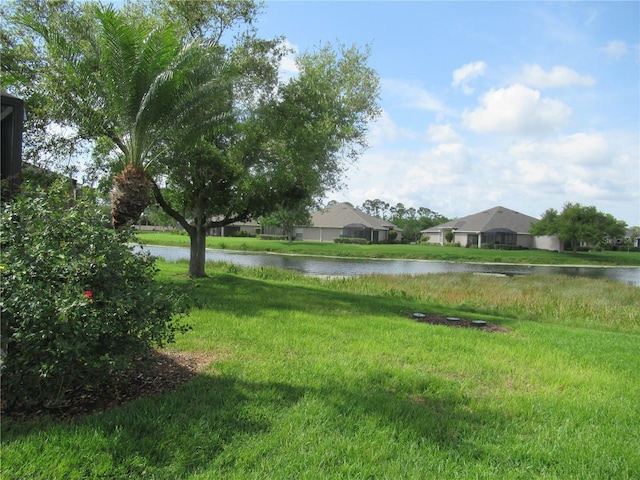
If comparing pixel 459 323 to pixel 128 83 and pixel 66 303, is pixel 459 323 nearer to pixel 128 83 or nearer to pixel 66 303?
pixel 66 303

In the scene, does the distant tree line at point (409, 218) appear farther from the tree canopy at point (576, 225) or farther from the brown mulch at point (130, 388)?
the brown mulch at point (130, 388)

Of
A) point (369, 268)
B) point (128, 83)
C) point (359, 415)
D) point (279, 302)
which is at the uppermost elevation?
A: point (128, 83)

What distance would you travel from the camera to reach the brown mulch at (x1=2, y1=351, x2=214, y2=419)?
147 inches

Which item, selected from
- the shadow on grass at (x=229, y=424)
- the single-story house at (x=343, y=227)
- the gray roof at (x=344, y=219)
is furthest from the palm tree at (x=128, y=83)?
the gray roof at (x=344, y=219)

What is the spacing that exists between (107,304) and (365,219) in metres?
59.4

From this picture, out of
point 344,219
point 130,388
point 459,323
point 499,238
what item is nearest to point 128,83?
point 130,388

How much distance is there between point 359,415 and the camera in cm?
401

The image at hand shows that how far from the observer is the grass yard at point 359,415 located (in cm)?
317

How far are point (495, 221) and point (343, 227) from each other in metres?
19.2

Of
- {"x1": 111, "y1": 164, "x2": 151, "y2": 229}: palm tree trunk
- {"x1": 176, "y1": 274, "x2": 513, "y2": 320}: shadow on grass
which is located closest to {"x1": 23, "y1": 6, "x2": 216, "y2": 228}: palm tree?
{"x1": 111, "y1": 164, "x2": 151, "y2": 229}: palm tree trunk

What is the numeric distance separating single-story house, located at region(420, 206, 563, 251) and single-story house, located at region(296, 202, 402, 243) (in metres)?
9.29

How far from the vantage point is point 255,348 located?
6.04 meters

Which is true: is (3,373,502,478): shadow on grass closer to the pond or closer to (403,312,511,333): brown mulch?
(403,312,511,333): brown mulch

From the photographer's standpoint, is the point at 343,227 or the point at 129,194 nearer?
the point at 129,194
